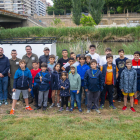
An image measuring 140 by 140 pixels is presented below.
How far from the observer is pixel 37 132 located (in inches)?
Answer: 122

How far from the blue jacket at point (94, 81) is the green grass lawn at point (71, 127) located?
2.41 feet

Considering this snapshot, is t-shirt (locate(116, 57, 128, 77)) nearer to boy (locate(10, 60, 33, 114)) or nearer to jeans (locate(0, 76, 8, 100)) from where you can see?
boy (locate(10, 60, 33, 114))

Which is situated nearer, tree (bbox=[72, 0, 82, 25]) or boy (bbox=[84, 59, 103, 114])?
boy (bbox=[84, 59, 103, 114])

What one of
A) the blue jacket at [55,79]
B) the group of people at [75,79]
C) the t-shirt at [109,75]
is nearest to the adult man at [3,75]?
the group of people at [75,79]

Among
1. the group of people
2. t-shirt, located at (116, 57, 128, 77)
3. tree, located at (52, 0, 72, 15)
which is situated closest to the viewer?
the group of people

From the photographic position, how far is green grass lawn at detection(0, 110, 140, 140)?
9.64 feet

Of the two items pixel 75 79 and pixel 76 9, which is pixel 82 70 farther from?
pixel 76 9

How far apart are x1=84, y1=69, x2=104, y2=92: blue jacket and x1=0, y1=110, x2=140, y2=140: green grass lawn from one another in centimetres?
73

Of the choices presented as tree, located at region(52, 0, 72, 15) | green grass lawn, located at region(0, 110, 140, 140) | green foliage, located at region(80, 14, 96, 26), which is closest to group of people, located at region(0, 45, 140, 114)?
green grass lawn, located at region(0, 110, 140, 140)

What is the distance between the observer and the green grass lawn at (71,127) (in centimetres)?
294

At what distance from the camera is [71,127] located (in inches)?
130

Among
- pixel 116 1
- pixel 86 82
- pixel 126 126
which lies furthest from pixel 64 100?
pixel 116 1

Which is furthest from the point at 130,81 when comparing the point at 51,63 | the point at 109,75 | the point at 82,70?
the point at 51,63

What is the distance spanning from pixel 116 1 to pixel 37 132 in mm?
54934
